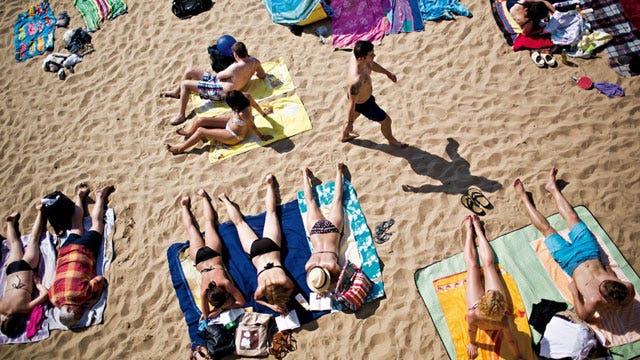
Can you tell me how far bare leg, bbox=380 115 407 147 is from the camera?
611 cm

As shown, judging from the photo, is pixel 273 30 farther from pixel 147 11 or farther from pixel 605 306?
pixel 605 306

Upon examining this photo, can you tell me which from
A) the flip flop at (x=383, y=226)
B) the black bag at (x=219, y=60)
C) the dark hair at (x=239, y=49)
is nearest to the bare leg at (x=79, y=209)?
the black bag at (x=219, y=60)

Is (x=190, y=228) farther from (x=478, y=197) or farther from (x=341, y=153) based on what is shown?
(x=478, y=197)

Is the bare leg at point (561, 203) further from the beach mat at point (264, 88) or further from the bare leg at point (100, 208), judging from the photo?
the bare leg at point (100, 208)

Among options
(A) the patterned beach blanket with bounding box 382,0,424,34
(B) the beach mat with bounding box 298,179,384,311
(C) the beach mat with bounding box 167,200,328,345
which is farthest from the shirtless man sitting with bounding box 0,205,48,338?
(A) the patterned beach blanket with bounding box 382,0,424,34

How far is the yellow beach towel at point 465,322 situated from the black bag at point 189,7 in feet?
23.6

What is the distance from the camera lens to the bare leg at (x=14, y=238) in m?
6.67

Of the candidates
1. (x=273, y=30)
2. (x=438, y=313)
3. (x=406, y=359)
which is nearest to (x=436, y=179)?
(x=438, y=313)

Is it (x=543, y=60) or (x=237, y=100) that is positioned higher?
(x=543, y=60)

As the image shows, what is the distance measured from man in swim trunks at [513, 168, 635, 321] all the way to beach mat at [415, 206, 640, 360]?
0.18m

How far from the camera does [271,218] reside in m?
6.21

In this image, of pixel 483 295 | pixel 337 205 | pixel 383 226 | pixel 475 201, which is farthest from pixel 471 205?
pixel 337 205

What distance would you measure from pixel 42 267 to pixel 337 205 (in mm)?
4633

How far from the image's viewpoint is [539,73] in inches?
269
